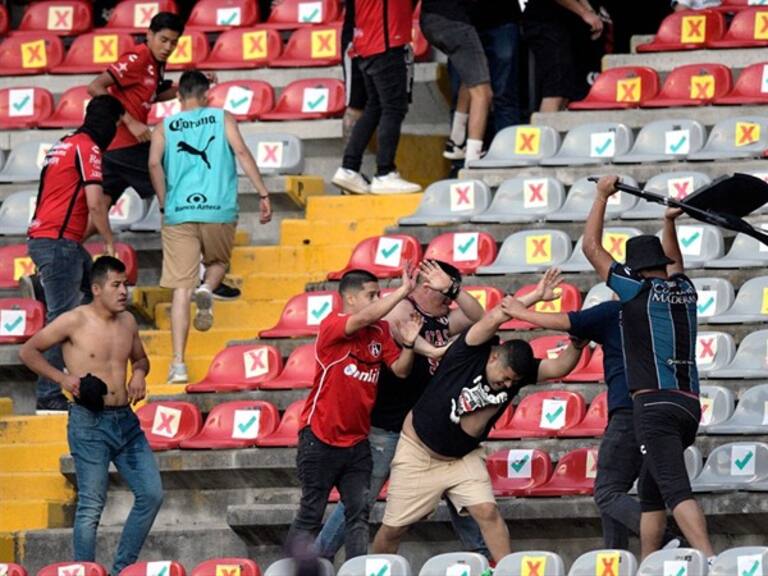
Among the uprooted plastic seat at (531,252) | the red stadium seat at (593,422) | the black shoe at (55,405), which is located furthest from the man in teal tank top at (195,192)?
the red stadium seat at (593,422)

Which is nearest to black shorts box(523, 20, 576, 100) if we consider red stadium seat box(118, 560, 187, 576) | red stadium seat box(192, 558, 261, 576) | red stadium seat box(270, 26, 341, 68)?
red stadium seat box(270, 26, 341, 68)

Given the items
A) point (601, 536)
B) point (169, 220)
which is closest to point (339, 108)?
point (169, 220)

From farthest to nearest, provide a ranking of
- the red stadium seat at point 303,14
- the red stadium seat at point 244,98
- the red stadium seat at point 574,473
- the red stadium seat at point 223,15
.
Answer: the red stadium seat at point 223,15 → the red stadium seat at point 303,14 → the red stadium seat at point 244,98 → the red stadium seat at point 574,473

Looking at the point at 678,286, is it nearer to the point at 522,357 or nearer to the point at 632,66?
the point at 522,357

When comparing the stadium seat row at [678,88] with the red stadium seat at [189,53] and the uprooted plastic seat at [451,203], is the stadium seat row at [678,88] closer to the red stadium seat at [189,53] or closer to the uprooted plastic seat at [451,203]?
the uprooted plastic seat at [451,203]

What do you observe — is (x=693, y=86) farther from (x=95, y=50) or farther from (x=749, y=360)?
(x=95, y=50)

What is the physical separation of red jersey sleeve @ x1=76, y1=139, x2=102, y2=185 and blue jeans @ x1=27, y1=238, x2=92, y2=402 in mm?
373

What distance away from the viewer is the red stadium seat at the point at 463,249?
12.9 meters

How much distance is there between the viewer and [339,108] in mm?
14938

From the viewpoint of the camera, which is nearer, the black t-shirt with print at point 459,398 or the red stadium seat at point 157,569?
the red stadium seat at point 157,569

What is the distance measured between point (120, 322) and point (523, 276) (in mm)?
2428

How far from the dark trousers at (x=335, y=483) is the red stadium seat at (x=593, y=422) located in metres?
1.27

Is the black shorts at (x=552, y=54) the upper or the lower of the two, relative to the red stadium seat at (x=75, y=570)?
upper

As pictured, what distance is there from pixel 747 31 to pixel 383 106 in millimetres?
2591
